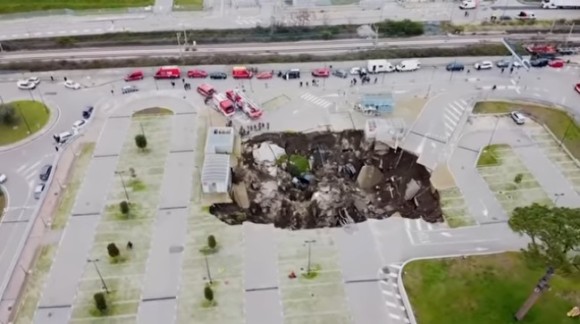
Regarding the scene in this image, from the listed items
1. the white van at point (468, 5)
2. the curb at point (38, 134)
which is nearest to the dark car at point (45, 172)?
the curb at point (38, 134)

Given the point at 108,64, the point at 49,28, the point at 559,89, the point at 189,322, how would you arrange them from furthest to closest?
the point at 49,28, the point at 108,64, the point at 559,89, the point at 189,322

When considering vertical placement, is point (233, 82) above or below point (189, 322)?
above

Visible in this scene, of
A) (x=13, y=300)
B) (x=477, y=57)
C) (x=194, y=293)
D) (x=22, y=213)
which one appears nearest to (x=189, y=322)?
(x=194, y=293)

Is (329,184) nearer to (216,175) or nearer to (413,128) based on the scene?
(216,175)

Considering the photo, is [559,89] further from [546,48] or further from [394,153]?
[394,153]

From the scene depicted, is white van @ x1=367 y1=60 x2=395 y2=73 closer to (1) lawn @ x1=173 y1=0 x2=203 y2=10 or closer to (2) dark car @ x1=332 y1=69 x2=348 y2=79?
(2) dark car @ x1=332 y1=69 x2=348 y2=79
